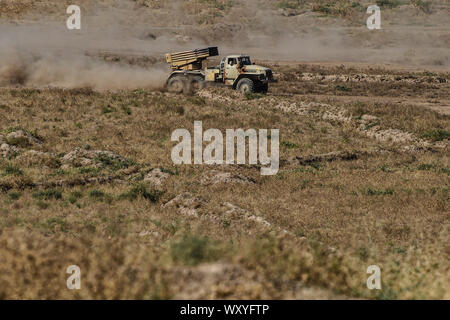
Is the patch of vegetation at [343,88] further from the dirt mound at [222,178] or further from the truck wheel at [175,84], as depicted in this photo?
the dirt mound at [222,178]

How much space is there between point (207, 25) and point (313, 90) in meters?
43.2

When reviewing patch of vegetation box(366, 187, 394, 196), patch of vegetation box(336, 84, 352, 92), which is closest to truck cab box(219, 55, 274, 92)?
patch of vegetation box(336, 84, 352, 92)

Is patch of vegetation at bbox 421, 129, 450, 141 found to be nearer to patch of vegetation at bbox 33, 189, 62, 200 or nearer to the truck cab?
the truck cab

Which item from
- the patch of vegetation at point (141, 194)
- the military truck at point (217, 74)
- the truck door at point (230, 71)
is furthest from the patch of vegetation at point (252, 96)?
the patch of vegetation at point (141, 194)

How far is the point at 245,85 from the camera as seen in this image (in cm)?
3566

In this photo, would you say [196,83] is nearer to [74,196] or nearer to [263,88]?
[263,88]

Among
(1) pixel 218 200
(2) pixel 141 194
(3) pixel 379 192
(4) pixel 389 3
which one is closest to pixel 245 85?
(3) pixel 379 192

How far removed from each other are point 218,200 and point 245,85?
2102cm

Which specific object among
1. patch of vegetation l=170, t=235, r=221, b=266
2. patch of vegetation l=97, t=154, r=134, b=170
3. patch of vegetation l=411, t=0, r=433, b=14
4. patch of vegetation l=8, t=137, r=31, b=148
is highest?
patch of vegetation l=411, t=0, r=433, b=14

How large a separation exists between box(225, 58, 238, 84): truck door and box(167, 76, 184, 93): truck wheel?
334 cm

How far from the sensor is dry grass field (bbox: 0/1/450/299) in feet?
25.0

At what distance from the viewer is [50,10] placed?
8025 centimetres

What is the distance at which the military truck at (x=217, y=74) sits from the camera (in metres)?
35.4

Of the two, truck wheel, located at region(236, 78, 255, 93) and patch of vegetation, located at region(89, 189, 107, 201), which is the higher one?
truck wheel, located at region(236, 78, 255, 93)
